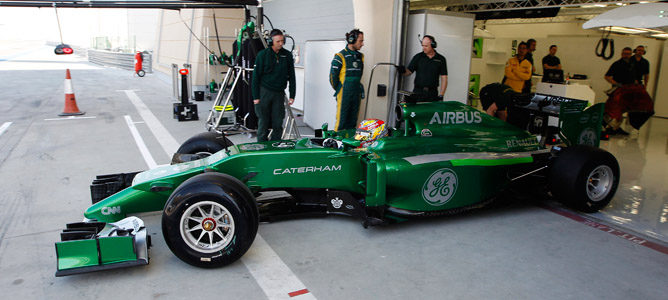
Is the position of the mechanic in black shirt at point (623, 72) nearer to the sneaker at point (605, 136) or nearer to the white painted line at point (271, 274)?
the sneaker at point (605, 136)

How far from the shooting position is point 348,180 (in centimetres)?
402

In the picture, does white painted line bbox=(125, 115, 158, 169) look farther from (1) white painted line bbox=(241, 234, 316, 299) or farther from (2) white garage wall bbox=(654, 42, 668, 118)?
(2) white garage wall bbox=(654, 42, 668, 118)

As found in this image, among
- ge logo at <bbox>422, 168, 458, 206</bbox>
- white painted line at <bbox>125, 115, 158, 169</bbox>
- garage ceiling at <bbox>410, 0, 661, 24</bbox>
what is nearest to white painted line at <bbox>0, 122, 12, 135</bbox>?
white painted line at <bbox>125, 115, 158, 169</bbox>

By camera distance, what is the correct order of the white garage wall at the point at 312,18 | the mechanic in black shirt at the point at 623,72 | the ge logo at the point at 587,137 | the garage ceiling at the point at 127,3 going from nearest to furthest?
the ge logo at the point at 587,137 < the garage ceiling at the point at 127,3 < the mechanic in black shirt at the point at 623,72 < the white garage wall at the point at 312,18

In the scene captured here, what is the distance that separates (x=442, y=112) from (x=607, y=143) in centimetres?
531

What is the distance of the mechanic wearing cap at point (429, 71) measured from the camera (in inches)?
255

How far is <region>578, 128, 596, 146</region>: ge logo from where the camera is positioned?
16.6 feet

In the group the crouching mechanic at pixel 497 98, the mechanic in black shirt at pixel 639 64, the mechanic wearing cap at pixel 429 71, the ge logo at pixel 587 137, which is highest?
the mechanic in black shirt at pixel 639 64

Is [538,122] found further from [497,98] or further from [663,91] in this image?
[663,91]

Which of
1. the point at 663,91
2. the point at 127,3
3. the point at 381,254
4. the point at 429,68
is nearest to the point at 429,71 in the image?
the point at 429,68

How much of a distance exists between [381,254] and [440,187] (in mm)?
913

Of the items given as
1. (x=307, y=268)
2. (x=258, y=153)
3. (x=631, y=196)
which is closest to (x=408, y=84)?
(x=631, y=196)

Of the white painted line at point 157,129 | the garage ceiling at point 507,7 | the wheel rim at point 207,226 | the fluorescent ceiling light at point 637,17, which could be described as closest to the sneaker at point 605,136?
the garage ceiling at point 507,7

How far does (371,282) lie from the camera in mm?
3156
